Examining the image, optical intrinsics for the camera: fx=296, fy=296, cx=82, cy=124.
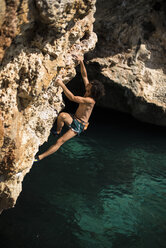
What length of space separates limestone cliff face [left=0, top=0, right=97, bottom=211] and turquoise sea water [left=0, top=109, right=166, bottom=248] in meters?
1.48

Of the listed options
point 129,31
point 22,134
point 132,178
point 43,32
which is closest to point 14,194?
point 22,134

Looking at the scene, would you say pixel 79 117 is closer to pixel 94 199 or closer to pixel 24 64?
pixel 24 64

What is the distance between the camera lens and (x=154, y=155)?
11422mm

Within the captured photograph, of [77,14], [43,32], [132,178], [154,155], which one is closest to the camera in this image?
[43,32]

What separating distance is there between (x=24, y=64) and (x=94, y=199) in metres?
4.93

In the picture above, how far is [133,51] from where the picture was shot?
12.8 meters

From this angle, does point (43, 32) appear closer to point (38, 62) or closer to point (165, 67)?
point (38, 62)

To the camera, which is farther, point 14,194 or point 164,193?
point 164,193

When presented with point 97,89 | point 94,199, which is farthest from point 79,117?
point 94,199

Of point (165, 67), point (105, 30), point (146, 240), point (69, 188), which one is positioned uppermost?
point (105, 30)

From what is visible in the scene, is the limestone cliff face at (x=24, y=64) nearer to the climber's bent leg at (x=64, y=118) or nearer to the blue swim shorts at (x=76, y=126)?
the climber's bent leg at (x=64, y=118)

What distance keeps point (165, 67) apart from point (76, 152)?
5889 millimetres

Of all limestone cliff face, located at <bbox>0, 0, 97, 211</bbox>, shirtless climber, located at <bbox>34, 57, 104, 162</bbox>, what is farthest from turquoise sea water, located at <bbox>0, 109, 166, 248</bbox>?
shirtless climber, located at <bbox>34, 57, 104, 162</bbox>

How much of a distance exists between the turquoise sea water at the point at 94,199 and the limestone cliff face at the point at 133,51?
7.36 feet
